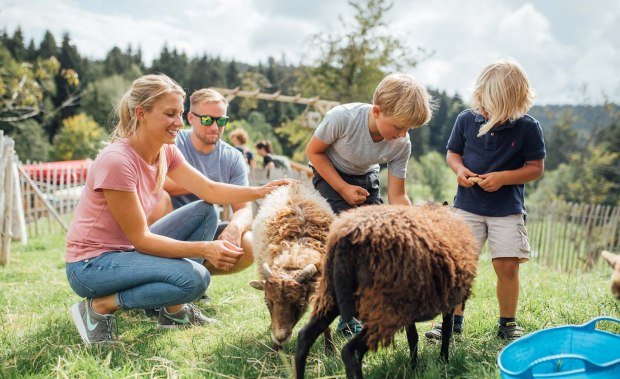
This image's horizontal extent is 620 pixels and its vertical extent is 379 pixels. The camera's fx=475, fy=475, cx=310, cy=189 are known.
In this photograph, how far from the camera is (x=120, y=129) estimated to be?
382 centimetres

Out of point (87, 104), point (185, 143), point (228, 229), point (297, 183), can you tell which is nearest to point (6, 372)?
point (228, 229)

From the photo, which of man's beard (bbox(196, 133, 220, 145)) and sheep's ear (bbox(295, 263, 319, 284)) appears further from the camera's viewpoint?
man's beard (bbox(196, 133, 220, 145))

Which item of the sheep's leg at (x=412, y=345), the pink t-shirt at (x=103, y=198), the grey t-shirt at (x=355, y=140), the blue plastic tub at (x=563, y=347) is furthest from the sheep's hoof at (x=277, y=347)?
the grey t-shirt at (x=355, y=140)

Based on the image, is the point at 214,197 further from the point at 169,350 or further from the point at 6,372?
the point at 6,372

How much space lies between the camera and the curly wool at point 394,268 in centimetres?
252

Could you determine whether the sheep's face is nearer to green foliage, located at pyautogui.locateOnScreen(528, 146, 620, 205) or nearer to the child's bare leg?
the child's bare leg

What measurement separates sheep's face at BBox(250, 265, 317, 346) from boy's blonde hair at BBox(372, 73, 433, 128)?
139cm

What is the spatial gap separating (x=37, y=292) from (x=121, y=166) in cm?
303

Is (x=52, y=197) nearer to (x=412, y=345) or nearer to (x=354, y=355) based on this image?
(x=412, y=345)

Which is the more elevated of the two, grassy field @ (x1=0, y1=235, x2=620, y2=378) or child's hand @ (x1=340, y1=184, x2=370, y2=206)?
child's hand @ (x1=340, y1=184, x2=370, y2=206)

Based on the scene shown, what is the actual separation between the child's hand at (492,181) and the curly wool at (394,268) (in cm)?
123

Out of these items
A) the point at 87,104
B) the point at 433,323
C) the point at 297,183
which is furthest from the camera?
the point at 87,104

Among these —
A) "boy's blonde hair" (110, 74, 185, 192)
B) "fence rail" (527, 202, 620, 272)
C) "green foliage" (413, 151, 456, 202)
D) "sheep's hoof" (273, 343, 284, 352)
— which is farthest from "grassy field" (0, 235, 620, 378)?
"green foliage" (413, 151, 456, 202)

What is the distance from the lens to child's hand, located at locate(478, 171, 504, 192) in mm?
3816
